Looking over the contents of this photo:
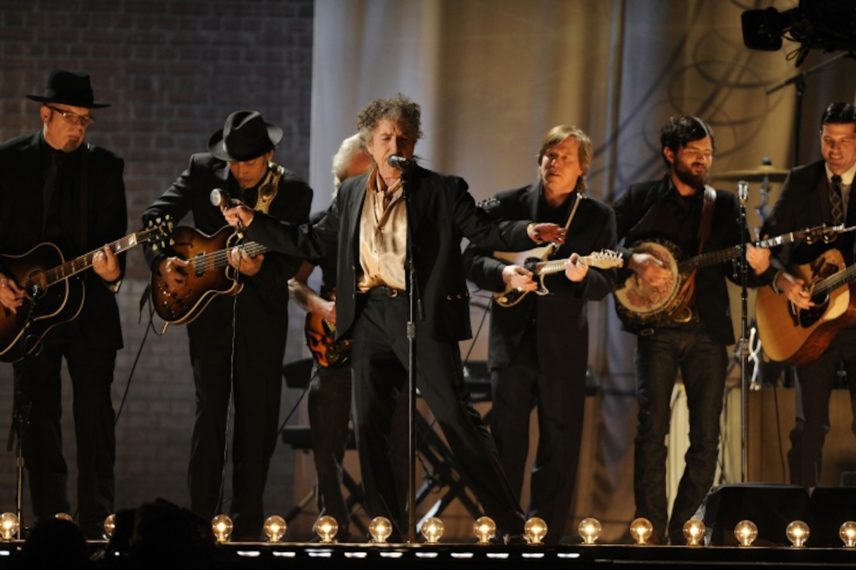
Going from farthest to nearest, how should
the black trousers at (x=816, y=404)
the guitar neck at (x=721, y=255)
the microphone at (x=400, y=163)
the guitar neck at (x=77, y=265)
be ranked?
the black trousers at (x=816, y=404) < the guitar neck at (x=721, y=255) < the guitar neck at (x=77, y=265) < the microphone at (x=400, y=163)

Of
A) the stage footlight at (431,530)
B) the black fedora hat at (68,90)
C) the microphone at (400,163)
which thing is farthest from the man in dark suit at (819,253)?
the black fedora hat at (68,90)

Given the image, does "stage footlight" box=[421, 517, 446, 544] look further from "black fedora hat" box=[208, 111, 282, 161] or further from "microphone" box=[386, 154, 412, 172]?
"black fedora hat" box=[208, 111, 282, 161]

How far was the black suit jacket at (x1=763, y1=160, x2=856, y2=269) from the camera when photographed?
7273 millimetres

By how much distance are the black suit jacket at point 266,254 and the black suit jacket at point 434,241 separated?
38 cm

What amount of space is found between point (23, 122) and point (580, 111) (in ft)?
12.5

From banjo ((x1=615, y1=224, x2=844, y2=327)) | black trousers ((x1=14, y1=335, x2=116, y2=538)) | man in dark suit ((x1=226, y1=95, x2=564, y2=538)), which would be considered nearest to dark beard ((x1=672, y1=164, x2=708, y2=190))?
banjo ((x1=615, y1=224, x2=844, y2=327))

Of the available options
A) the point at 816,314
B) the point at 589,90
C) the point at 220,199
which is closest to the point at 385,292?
the point at 220,199

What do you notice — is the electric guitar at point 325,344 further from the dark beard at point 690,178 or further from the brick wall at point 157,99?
the brick wall at point 157,99

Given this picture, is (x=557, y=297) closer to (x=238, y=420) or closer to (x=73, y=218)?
(x=238, y=420)

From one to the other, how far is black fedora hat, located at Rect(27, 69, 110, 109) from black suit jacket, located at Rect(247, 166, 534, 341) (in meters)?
1.19

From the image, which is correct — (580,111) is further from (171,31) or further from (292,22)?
(171,31)

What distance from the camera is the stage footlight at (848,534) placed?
5434 mm

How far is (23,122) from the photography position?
9898mm

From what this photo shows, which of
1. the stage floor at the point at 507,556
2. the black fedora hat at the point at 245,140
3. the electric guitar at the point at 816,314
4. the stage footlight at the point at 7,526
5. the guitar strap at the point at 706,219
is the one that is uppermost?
the black fedora hat at the point at 245,140
